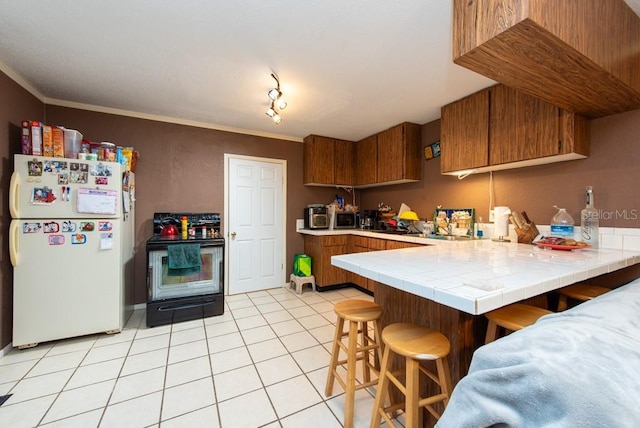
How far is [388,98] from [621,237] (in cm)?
218

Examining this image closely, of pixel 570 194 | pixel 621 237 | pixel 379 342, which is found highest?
pixel 570 194

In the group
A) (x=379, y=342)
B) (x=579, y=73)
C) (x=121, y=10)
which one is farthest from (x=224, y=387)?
(x=579, y=73)

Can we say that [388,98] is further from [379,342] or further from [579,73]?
[379,342]

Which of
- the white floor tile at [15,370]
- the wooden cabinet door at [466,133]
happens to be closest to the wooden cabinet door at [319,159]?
the wooden cabinet door at [466,133]

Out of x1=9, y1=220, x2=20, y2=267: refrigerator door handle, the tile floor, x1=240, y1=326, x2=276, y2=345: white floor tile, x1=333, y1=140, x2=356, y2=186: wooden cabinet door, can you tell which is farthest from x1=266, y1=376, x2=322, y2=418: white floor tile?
x1=333, y1=140, x2=356, y2=186: wooden cabinet door

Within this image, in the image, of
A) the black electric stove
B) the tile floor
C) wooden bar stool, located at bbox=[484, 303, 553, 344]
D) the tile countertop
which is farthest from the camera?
the black electric stove

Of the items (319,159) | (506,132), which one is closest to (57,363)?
(319,159)

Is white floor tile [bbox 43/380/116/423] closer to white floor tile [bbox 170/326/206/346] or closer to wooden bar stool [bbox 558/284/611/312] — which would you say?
white floor tile [bbox 170/326/206/346]

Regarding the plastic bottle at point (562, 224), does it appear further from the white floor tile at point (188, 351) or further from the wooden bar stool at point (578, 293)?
the white floor tile at point (188, 351)

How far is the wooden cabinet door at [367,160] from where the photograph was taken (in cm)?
388

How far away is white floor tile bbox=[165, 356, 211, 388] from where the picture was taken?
1.83 m

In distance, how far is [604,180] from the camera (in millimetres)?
1961

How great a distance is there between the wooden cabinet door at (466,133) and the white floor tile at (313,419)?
7.93ft

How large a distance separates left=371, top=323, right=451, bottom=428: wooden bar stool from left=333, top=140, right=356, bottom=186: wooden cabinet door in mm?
3075
